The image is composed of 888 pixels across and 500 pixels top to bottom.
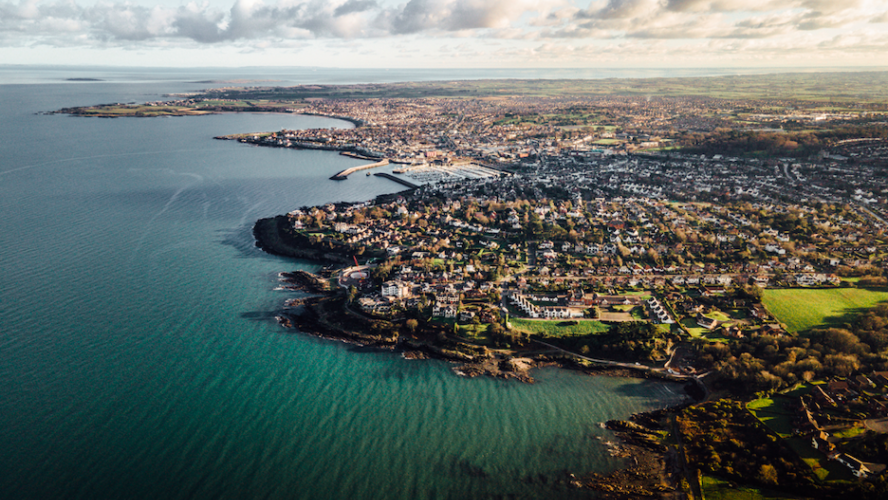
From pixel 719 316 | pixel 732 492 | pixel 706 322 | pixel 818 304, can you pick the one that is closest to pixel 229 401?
pixel 732 492

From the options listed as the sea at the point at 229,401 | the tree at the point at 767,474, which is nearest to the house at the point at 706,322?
the sea at the point at 229,401

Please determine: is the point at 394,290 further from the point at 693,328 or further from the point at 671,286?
the point at 671,286

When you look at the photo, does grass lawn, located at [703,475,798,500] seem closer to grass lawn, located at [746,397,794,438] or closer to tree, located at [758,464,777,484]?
tree, located at [758,464,777,484]

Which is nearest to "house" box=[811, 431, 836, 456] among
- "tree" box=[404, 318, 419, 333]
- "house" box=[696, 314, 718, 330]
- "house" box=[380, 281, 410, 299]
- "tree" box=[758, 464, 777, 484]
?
"tree" box=[758, 464, 777, 484]

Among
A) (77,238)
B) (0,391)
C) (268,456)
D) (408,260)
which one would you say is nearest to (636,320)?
(408,260)

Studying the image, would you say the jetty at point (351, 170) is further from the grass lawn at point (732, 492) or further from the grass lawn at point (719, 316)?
the grass lawn at point (732, 492)
